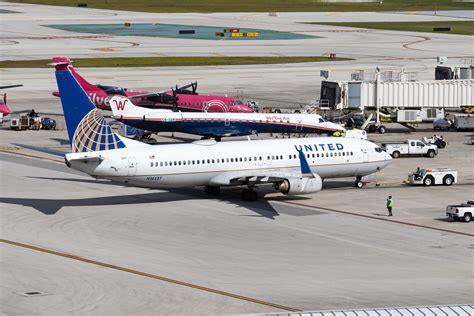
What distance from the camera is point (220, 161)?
258 ft

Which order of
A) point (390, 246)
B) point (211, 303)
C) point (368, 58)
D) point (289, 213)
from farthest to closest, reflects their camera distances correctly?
point (368, 58), point (289, 213), point (390, 246), point (211, 303)

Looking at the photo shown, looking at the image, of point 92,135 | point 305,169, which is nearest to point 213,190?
point 305,169

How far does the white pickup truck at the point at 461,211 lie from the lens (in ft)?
240

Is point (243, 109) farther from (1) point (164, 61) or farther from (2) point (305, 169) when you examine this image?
(1) point (164, 61)

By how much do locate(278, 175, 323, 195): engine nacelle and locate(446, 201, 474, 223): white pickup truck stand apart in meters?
9.29

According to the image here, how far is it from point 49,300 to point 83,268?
22.9 feet

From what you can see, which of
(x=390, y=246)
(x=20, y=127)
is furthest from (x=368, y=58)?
(x=390, y=246)

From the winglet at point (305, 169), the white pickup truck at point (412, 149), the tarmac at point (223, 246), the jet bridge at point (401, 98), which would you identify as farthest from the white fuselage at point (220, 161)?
the jet bridge at point (401, 98)

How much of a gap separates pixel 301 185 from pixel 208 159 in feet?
22.7

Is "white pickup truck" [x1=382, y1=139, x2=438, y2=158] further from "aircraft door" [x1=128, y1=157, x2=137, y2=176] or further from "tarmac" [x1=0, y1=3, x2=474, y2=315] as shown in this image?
"aircraft door" [x1=128, y1=157, x2=137, y2=176]

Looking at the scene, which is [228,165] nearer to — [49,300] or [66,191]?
[66,191]

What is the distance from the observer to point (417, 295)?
5466 cm

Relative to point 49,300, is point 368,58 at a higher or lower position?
higher

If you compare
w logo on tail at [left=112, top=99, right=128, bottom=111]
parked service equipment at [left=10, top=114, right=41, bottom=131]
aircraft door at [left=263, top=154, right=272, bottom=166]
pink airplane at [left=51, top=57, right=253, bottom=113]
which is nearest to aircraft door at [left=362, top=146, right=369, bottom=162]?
aircraft door at [left=263, top=154, right=272, bottom=166]
